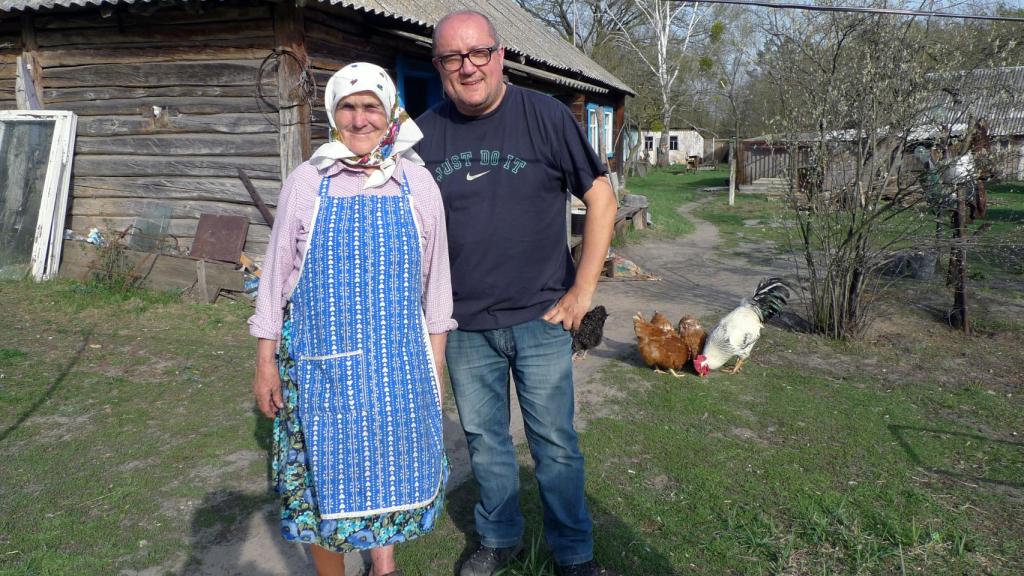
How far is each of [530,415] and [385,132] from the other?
3.64 feet

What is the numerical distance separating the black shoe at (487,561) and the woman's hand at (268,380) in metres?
0.98

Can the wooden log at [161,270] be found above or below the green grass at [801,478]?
above

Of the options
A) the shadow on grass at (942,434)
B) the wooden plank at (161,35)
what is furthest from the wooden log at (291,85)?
the shadow on grass at (942,434)

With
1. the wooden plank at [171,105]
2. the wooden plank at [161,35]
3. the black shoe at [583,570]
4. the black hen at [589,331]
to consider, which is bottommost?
the black shoe at [583,570]

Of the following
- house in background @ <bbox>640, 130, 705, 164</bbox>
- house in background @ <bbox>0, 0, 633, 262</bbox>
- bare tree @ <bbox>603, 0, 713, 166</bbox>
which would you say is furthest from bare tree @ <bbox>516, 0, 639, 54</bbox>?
house in background @ <bbox>0, 0, 633, 262</bbox>

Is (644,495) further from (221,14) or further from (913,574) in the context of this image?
(221,14)

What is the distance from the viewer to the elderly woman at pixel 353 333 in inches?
81.2

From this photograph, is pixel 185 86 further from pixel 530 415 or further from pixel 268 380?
pixel 530 415

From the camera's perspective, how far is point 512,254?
2418 millimetres

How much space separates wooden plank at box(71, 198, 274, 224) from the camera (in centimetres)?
730

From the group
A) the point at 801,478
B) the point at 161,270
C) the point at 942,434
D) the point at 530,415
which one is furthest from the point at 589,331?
the point at 161,270

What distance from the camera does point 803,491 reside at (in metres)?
3.33

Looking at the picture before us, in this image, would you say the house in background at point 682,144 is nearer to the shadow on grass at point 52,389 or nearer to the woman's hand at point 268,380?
the shadow on grass at point 52,389

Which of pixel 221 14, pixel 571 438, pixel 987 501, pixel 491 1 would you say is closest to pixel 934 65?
pixel 987 501
